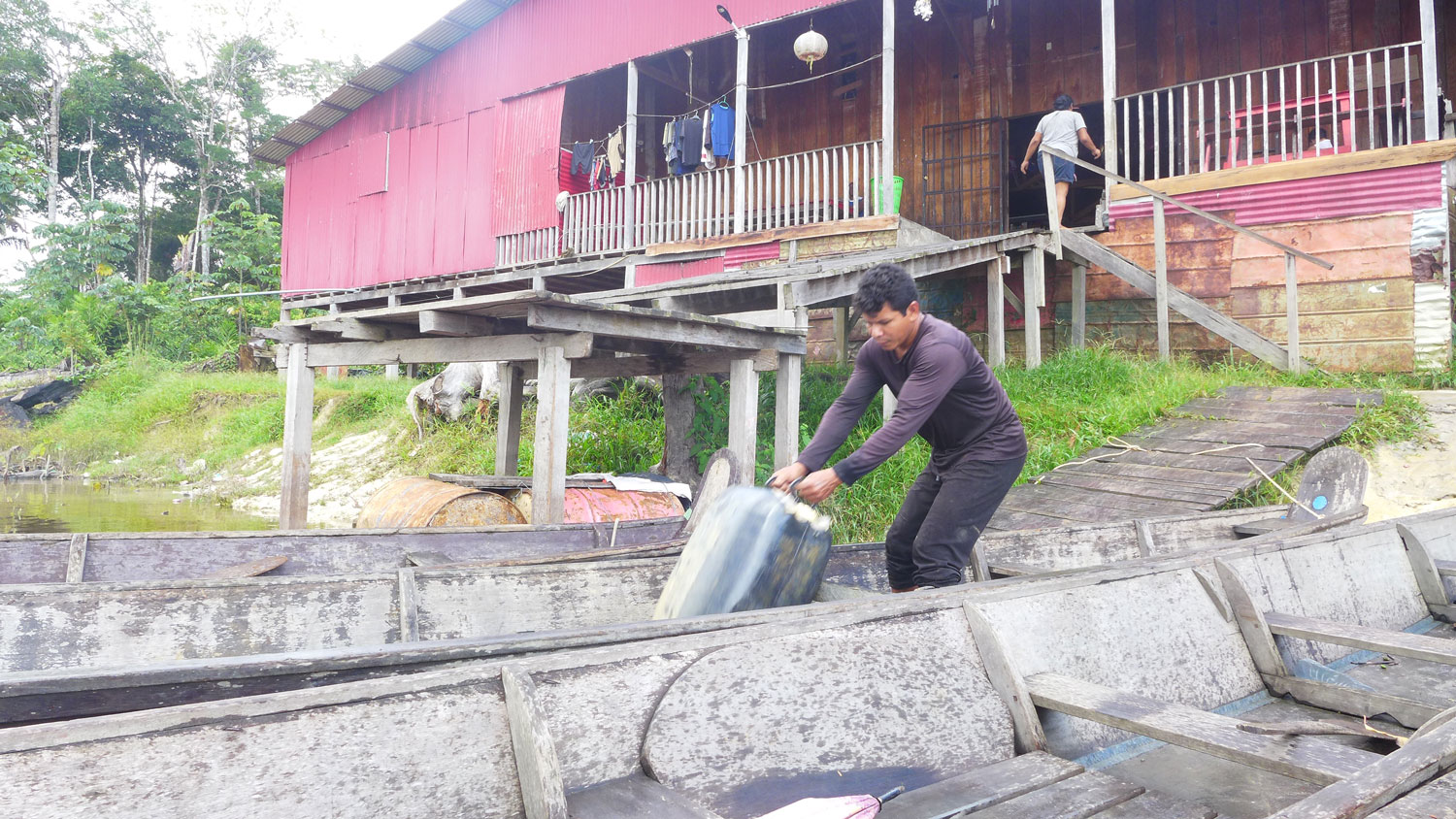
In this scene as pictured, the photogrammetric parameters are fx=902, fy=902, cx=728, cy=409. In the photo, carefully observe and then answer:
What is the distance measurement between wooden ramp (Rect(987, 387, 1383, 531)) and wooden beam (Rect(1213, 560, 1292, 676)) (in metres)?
2.40

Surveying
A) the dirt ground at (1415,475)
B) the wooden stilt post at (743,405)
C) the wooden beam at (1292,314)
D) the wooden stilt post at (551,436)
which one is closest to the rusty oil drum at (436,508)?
the wooden stilt post at (551,436)

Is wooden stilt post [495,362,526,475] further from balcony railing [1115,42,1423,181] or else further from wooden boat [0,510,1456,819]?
balcony railing [1115,42,1423,181]

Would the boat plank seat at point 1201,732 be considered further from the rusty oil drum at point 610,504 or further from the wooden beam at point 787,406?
the rusty oil drum at point 610,504

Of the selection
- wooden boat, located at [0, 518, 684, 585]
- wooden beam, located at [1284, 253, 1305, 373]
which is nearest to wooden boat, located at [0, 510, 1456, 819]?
wooden boat, located at [0, 518, 684, 585]

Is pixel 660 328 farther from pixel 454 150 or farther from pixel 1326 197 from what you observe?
pixel 454 150

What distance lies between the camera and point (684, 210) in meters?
11.7

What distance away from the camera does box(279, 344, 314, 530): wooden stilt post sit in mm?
6492

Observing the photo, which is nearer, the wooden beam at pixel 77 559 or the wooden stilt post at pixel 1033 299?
the wooden beam at pixel 77 559

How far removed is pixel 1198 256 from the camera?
9.14 meters

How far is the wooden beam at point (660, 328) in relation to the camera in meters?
5.06

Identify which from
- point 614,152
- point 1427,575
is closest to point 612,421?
point 614,152

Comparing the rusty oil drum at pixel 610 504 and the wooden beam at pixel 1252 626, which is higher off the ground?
the rusty oil drum at pixel 610 504

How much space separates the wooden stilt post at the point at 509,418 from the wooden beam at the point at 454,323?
209 centimetres

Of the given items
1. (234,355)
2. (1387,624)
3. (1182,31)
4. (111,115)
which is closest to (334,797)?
(1387,624)
